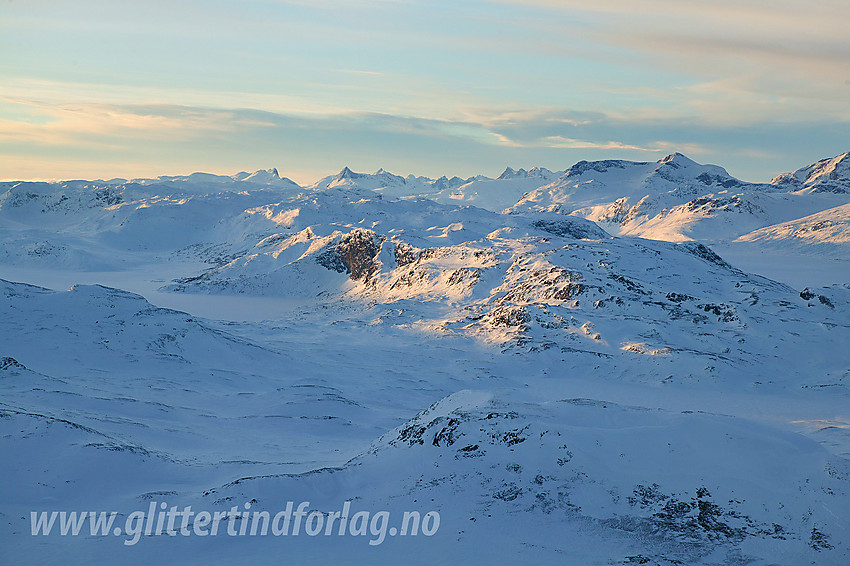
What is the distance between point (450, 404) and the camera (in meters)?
21.8

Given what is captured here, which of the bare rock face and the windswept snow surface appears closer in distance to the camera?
the windswept snow surface

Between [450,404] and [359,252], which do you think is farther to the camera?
[359,252]

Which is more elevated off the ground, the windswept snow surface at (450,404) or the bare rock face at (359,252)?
the bare rock face at (359,252)

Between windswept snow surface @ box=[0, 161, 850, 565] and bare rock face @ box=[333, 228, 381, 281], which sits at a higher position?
bare rock face @ box=[333, 228, 381, 281]

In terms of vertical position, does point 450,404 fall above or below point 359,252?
below

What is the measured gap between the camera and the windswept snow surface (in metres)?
14.6

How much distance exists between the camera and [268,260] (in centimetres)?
9438

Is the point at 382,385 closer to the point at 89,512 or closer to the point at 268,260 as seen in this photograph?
the point at 89,512

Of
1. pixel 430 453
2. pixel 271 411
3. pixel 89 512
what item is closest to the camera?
pixel 89 512

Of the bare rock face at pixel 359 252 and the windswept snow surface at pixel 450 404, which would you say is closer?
the windswept snow surface at pixel 450 404

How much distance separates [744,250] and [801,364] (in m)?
98.4

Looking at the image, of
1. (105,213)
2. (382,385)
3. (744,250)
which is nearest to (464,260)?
(382,385)

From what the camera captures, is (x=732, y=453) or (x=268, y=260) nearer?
(x=732, y=453)

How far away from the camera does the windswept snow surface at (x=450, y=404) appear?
47.8ft
